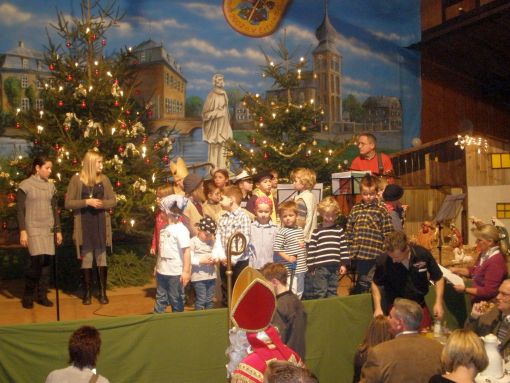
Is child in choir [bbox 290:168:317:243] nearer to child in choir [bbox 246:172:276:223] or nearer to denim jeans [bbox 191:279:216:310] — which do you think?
child in choir [bbox 246:172:276:223]

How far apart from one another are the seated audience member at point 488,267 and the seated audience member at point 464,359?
2.93 m

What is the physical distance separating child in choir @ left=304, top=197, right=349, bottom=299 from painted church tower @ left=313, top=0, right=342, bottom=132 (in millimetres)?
10756

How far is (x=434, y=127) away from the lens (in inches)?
766

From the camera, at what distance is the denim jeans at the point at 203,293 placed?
7.96 meters

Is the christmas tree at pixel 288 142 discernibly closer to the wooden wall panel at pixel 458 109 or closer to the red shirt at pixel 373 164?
the red shirt at pixel 373 164

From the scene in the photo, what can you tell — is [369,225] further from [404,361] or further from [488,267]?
[404,361]

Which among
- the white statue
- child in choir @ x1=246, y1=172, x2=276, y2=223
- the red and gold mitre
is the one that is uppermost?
the white statue

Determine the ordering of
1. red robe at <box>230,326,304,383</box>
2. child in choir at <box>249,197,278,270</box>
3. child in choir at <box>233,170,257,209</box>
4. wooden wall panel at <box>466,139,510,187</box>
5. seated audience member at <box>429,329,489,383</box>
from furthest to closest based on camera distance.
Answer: wooden wall panel at <box>466,139,510,187</box> < child in choir at <box>233,170,257,209</box> < child in choir at <box>249,197,278,270</box> < seated audience member at <box>429,329,489,383</box> < red robe at <box>230,326,304,383</box>

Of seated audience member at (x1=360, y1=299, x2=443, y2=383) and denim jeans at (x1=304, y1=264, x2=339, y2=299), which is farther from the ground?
denim jeans at (x1=304, y1=264, x2=339, y2=299)

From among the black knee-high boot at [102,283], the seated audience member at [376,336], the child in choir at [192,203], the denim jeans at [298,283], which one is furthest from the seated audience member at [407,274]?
the black knee-high boot at [102,283]

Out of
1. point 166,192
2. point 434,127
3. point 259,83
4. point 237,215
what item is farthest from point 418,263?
point 434,127

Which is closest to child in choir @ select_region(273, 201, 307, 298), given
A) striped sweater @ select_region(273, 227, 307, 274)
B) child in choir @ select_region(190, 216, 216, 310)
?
striped sweater @ select_region(273, 227, 307, 274)

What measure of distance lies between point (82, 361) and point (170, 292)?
3063 mm

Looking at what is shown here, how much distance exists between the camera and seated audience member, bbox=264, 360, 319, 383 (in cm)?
326
